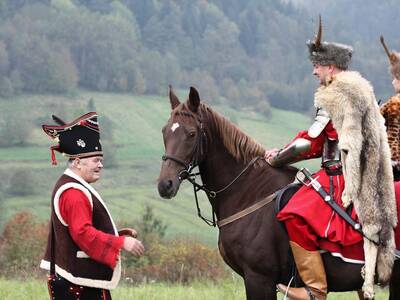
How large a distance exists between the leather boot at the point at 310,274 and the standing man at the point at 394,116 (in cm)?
109

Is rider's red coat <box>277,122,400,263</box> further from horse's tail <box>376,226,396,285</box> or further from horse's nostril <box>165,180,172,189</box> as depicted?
horse's nostril <box>165,180,172,189</box>

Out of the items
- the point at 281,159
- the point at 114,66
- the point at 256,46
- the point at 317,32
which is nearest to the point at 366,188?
the point at 281,159

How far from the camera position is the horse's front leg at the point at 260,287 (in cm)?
673

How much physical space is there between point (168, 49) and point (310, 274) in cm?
16553

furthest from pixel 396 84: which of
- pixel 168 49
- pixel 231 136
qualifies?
pixel 168 49

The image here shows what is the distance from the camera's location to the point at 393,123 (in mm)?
6781

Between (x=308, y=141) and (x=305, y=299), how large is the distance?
1296 mm

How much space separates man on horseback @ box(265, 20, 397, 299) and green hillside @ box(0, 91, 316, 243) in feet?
206

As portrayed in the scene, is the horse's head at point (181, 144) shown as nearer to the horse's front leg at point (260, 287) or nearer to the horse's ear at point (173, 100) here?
the horse's ear at point (173, 100)

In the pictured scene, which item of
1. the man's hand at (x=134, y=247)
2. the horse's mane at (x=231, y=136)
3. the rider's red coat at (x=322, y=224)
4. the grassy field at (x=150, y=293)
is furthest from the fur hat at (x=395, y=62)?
the grassy field at (x=150, y=293)

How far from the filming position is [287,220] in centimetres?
654

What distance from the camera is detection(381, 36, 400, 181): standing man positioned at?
22.0 feet

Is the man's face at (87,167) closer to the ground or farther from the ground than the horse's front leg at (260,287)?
farther from the ground

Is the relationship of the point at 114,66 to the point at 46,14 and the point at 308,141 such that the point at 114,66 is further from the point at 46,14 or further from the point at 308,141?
the point at 308,141
